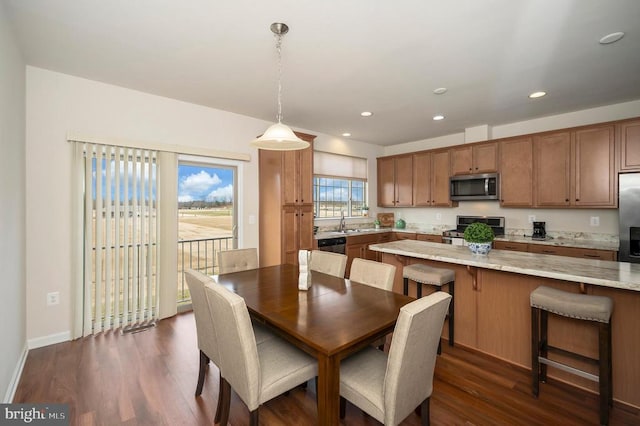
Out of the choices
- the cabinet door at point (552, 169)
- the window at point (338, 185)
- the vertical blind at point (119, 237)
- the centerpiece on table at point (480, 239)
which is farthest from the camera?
the window at point (338, 185)

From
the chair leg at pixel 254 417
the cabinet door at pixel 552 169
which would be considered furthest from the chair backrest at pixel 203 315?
the cabinet door at pixel 552 169

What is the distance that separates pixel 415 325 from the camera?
1242 millimetres

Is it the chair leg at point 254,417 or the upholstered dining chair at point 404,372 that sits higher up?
the upholstered dining chair at point 404,372

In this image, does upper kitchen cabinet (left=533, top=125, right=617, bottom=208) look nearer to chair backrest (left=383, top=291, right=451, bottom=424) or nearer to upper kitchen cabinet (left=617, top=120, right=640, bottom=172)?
upper kitchen cabinet (left=617, top=120, right=640, bottom=172)

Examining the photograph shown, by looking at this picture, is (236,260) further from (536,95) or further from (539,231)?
(539,231)

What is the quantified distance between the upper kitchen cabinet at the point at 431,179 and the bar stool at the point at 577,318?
3176mm

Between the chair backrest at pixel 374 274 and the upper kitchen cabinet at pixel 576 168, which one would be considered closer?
the chair backrest at pixel 374 274

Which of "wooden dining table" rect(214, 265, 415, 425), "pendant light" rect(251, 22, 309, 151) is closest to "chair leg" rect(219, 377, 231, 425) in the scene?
"wooden dining table" rect(214, 265, 415, 425)

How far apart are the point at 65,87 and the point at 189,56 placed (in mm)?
1423

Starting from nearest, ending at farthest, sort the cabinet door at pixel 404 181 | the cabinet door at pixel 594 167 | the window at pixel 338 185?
the cabinet door at pixel 594 167 → the window at pixel 338 185 → the cabinet door at pixel 404 181

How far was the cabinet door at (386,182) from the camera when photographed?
19.6 feet

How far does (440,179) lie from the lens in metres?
5.20

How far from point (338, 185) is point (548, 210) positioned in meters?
3.46

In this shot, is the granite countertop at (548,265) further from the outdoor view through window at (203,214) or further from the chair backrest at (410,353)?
the outdoor view through window at (203,214)
